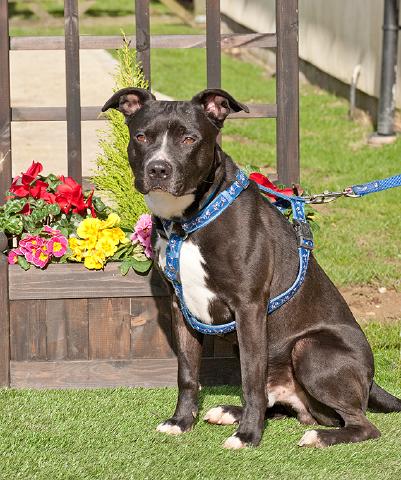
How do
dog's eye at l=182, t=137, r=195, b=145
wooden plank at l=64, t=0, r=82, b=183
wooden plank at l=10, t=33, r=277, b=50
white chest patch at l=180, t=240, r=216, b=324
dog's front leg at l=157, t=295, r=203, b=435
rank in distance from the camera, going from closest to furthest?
1. dog's eye at l=182, t=137, r=195, b=145
2. white chest patch at l=180, t=240, r=216, b=324
3. dog's front leg at l=157, t=295, r=203, b=435
4. wooden plank at l=64, t=0, r=82, b=183
5. wooden plank at l=10, t=33, r=277, b=50

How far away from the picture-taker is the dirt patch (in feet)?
22.6

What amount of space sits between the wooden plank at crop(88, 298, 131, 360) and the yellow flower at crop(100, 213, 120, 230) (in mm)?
370

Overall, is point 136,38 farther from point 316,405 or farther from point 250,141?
point 250,141

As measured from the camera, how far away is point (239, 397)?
530 cm

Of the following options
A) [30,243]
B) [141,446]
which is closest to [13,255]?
[30,243]

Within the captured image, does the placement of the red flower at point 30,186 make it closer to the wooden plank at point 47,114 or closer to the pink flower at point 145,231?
the wooden plank at point 47,114

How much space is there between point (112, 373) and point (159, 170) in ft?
4.85

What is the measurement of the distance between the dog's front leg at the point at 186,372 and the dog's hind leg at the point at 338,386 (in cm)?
51

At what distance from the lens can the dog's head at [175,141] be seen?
14.3ft

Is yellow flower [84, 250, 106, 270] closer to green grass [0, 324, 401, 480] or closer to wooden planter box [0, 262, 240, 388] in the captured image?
wooden planter box [0, 262, 240, 388]

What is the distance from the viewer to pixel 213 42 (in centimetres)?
589

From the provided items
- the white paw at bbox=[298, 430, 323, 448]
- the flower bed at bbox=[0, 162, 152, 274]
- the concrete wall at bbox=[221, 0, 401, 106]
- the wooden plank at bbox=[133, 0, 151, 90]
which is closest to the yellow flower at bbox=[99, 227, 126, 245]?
the flower bed at bbox=[0, 162, 152, 274]

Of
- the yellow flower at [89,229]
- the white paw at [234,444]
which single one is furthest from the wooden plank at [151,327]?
the white paw at [234,444]

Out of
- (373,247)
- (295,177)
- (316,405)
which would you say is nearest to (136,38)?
(295,177)
